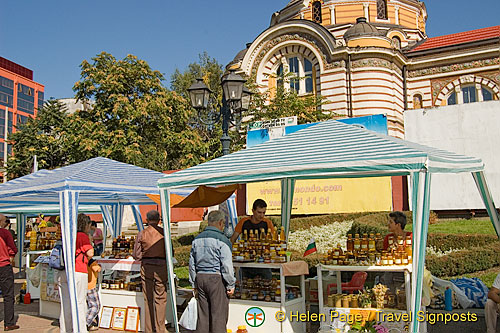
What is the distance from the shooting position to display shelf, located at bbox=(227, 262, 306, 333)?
22.2 feet

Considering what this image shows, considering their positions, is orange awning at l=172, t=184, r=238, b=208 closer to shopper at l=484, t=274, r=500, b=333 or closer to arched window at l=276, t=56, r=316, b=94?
shopper at l=484, t=274, r=500, b=333

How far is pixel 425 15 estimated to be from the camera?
1494 inches

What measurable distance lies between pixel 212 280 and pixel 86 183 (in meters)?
3.22

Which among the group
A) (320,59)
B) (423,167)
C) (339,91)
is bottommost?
(423,167)

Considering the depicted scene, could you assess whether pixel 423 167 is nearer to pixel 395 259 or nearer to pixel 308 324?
pixel 395 259

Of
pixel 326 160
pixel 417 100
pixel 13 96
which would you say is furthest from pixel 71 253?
pixel 13 96

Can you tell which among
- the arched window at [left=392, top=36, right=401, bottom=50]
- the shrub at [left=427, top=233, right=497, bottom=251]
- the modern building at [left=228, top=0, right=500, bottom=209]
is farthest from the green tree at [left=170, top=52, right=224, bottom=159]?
the shrub at [left=427, top=233, right=497, bottom=251]

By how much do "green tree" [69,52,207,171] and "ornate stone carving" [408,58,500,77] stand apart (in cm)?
1409

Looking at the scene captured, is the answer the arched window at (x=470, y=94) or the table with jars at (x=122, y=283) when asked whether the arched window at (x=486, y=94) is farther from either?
the table with jars at (x=122, y=283)

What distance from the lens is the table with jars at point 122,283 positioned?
8008 mm

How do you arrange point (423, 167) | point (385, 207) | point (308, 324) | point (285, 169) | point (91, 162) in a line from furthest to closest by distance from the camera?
point (385, 207) < point (91, 162) < point (308, 324) < point (285, 169) < point (423, 167)

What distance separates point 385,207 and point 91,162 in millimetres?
13257

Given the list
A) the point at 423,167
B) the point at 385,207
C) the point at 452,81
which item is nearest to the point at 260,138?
the point at 385,207

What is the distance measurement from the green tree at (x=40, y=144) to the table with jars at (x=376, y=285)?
28443 millimetres
